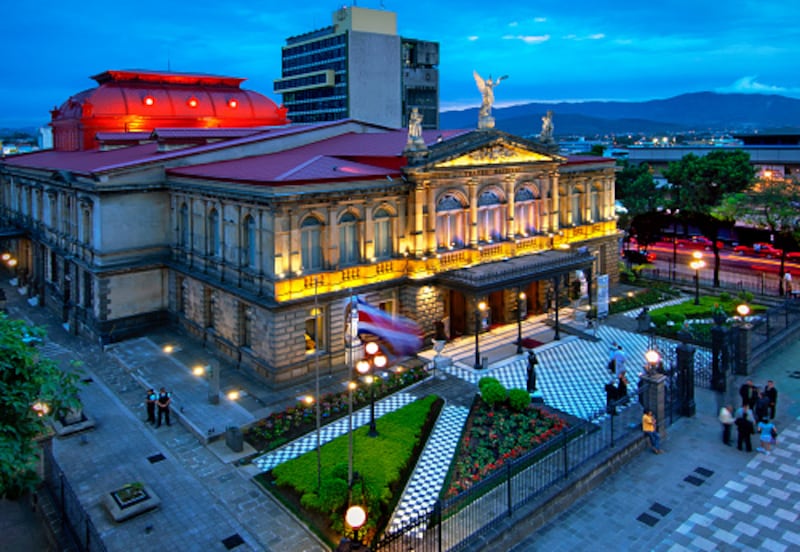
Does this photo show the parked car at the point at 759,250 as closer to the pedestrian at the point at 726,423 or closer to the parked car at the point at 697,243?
the parked car at the point at 697,243

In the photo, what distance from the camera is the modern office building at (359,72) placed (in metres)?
106

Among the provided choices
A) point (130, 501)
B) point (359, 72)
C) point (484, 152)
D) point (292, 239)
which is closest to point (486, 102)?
point (484, 152)

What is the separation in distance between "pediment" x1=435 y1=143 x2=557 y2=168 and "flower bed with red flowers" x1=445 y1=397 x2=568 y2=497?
1428cm

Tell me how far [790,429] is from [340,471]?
17591mm

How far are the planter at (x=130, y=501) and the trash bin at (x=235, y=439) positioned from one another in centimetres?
376

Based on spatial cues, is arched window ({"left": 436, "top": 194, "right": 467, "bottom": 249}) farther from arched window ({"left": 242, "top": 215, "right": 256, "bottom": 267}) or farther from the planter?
the planter

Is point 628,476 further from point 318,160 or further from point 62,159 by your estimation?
point 62,159

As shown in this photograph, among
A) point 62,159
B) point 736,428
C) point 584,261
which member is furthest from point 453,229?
point 62,159

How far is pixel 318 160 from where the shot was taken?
113ft

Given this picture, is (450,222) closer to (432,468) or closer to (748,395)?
(432,468)

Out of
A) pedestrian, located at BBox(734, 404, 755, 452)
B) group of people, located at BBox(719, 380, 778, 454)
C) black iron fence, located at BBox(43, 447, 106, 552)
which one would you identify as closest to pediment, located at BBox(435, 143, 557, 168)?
group of people, located at BBox(719, 380, 778, 454)

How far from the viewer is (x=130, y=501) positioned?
794 inches

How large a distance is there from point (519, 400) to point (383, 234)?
40.9 feet

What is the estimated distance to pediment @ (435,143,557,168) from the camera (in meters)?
36.2
